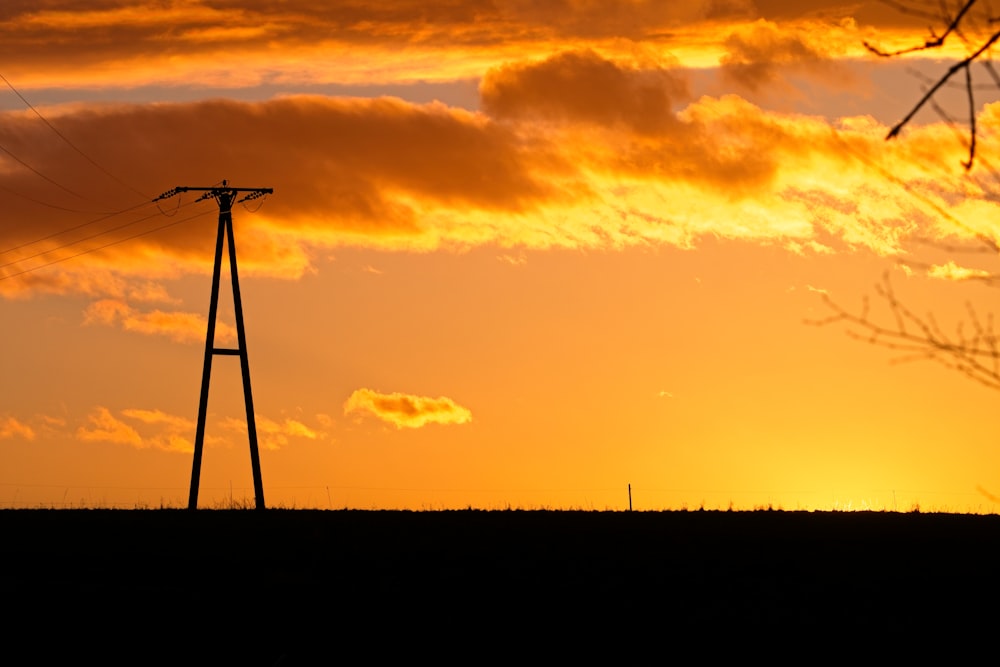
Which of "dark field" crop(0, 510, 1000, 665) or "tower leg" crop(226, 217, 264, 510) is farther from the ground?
"tower leg" crop(226, 217, 264, 510)

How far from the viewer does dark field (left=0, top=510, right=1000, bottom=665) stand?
58.8 ft

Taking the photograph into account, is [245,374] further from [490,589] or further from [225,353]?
[490,589]

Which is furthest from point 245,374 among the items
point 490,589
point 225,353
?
point 490,589

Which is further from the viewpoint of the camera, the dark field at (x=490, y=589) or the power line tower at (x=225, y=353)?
the power line tower at (x=225, y=353)

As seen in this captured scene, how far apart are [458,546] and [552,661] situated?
10.2 metres

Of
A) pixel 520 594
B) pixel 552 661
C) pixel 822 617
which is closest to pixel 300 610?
pixel 520 594

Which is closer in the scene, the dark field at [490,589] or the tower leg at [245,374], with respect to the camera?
the dark field at [490,589]

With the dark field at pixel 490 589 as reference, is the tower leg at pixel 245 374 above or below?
above

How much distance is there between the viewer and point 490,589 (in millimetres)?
21922

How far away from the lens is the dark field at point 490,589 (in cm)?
1792

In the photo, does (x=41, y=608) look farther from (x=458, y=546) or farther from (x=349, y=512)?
(x=349, y=512)

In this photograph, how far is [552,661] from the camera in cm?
1694

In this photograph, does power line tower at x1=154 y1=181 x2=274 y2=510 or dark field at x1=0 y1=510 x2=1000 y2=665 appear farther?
power line tower at x1=154 y1=181 x2=274 y2=510

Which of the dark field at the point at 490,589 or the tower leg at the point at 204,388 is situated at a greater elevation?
the tower leg at the point at 204,388
